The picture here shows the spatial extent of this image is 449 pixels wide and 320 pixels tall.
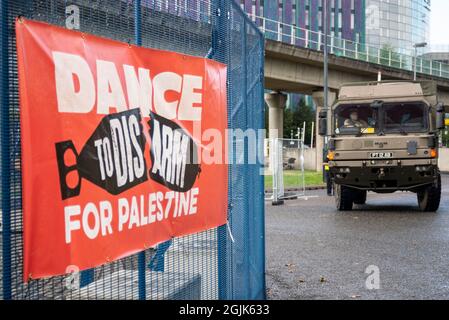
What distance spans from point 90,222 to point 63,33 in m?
0.82

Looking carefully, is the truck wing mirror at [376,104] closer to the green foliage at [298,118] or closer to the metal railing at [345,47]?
→ the metal railing at [345,47]

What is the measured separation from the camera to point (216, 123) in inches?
175

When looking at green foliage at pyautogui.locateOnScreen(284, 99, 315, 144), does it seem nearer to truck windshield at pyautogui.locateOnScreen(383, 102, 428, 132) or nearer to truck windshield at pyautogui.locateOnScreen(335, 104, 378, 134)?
truck windshield at pyautogui.locateOnScreen(335, 104, 378, 134)

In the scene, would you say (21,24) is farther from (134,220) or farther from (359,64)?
(359,64)

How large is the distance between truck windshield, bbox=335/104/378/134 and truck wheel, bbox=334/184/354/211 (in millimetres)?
1471

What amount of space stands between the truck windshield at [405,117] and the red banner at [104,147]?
11401mm

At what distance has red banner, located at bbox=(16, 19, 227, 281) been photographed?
2.54 m

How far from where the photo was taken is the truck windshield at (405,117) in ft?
48.5

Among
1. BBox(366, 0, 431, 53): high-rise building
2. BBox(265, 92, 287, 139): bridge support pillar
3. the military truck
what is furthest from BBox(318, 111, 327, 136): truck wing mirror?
BBox(366, 0, 431, 53): high-rise building

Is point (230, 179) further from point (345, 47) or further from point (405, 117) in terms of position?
point (345, 47)

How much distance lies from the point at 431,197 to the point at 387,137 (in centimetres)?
184

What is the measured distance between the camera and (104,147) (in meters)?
2.98

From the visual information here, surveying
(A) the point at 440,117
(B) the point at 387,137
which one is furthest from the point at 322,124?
(A) the point at 440,117

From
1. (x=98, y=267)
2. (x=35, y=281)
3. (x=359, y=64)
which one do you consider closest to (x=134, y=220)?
(x=98, y=267)
